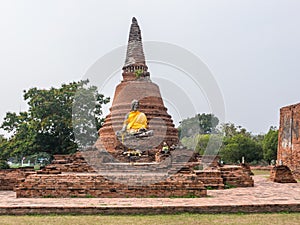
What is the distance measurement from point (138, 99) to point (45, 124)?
642 centimetres

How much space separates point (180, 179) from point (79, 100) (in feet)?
55.7

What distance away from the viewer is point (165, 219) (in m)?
6.96

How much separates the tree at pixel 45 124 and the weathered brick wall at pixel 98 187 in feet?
46.3

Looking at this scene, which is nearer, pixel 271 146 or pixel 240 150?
pixel 271 146

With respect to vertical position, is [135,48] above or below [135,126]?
above

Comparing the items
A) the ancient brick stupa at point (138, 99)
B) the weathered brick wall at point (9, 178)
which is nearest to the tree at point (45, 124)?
the ancient brick stupa at point (138, 99)

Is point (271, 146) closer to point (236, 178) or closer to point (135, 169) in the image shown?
point (236, 178)

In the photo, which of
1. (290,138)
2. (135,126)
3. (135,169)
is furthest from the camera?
(290,138)

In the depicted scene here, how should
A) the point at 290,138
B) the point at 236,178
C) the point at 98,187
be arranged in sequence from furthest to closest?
the point at 290,138 < the point at 236,178 < the point at 98,187

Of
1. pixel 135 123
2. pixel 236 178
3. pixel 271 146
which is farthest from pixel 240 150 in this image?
pixel 236 178

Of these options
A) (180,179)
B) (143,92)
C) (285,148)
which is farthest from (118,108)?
(180,179)

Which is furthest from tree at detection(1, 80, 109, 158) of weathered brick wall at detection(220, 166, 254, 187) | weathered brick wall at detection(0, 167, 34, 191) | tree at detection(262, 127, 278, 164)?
tree at detection(262, 127, 278, 164)

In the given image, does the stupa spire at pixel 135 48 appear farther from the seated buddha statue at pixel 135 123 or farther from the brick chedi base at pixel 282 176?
the brick chedi base at pixel 282 176

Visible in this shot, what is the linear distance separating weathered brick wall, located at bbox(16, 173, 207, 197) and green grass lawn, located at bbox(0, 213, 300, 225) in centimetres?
238
